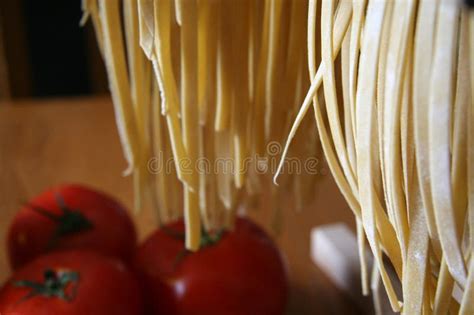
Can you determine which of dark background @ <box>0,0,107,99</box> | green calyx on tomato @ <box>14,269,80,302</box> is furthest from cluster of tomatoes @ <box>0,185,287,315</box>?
dark background @ <box>0,0,107,99</box>

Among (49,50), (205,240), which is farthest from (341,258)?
(49,50)

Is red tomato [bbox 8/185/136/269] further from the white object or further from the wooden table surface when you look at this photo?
the white object

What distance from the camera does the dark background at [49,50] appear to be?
147 centimetres

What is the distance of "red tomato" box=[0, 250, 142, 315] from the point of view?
1.28 feet

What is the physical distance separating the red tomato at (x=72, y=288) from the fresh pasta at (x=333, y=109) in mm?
62

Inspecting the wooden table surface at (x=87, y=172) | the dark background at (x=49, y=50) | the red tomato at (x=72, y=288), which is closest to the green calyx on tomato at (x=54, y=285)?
the red tomato at (x=72, y=288)

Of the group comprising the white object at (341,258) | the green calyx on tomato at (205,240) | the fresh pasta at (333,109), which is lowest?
the white object at (341,258)

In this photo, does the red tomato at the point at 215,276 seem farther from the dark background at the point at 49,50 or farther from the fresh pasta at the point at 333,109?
the dark background at the point at 49,50

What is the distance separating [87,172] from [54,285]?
1.07ft

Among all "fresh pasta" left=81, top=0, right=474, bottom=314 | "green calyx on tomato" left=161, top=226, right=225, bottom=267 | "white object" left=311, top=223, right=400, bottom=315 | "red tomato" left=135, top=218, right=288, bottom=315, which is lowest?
"white object" left=311, top=223, right=400, bottom=315

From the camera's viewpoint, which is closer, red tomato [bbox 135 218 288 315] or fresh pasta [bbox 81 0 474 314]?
fresh pasta [bbox 81 0 474 314]

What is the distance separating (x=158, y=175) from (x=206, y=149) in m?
0.06

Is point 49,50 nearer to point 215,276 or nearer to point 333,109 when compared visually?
point 215,276

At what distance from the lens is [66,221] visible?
49 centimetres
